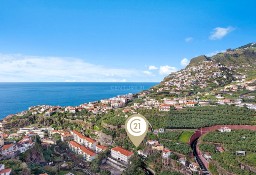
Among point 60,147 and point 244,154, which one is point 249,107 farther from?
point 60,147

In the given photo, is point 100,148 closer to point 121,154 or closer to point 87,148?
point 87,148

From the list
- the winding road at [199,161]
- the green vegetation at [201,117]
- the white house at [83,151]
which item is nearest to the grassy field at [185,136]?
the winding road at [199,161]

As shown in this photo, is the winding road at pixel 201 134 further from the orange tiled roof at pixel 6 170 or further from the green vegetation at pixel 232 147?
the orange tiled roof at pixel 6 170

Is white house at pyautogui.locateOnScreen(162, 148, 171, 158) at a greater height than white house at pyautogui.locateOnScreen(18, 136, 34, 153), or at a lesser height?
greater

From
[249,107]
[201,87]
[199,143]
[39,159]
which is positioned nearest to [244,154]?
[199,143]

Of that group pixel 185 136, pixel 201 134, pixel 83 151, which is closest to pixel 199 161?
pixel 185 136

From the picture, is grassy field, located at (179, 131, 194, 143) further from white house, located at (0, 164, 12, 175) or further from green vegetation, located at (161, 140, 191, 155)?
white house, located at (0, 164, 12, 175)

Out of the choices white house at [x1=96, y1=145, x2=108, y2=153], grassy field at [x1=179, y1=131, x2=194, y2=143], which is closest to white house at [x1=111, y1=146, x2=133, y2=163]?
white house at [x1=96, y1=145, x2=108, y2=153]

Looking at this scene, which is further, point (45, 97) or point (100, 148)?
point (45, 97)
